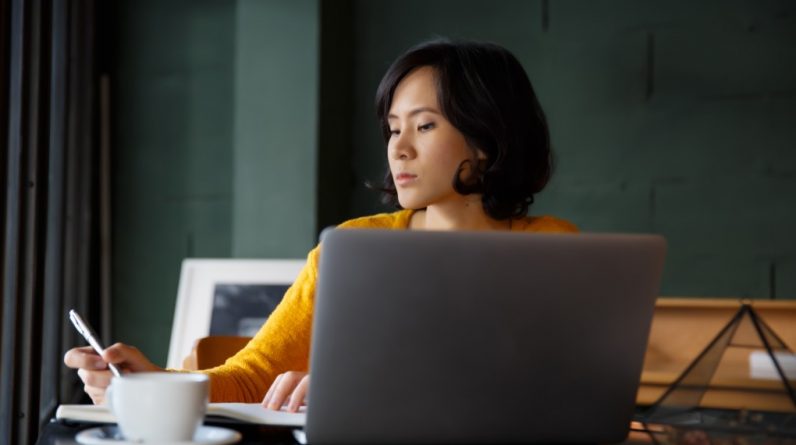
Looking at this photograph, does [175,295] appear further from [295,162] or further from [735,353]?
[735,353]

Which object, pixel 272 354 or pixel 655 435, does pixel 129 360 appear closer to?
pixel 272 354

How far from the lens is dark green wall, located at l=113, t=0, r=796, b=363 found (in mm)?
2953

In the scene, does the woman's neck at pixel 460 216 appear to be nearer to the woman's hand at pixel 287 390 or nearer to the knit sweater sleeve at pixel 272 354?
the knit sweater sleeve at pixel 272 354

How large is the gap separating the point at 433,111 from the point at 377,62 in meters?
1.79

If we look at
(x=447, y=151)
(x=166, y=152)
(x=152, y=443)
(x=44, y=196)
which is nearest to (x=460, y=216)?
(x=447, y=151)

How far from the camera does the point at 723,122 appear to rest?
298 cm

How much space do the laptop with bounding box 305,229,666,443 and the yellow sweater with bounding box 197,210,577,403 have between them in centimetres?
60

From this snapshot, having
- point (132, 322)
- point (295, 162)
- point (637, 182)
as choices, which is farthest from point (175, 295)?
point (637, 182)

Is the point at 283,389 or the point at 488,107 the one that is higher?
the point at 488,107

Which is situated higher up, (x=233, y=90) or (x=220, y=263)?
(x=233, y=90)

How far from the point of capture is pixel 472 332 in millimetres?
904

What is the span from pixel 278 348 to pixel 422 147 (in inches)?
16.0

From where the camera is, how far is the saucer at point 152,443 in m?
0.95

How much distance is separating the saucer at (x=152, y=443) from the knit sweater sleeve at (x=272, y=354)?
42 centimetres
